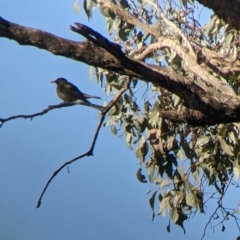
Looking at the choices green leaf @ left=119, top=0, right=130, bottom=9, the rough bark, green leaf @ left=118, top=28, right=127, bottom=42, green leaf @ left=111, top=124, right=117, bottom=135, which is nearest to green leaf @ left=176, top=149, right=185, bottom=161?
green leaf @ left=111, top=124, right=117, bottom=135

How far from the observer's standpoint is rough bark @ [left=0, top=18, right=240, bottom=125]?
235cm

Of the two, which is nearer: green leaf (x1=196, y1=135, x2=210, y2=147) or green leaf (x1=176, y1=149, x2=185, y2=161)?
green leaf (x1=196, y1=135, x2=210, y2=147)

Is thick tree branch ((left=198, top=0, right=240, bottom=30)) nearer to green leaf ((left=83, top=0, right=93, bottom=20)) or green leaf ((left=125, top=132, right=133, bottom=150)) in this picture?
green leaf ((left=83, top=0, right=93, bottom=20))

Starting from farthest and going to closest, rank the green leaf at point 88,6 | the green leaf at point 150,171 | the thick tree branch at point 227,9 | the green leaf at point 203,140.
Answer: the green leaf at point 150,171
the green leaf at point 88,6
the green leaf at point 203,140
the thick tree branch at point 227,9

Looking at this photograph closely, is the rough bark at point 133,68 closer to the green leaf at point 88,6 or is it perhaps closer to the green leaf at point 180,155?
the green leaf at point 88,6

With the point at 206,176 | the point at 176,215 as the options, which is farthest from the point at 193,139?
the point at 176,215

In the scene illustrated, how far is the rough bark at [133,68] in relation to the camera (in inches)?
92.4

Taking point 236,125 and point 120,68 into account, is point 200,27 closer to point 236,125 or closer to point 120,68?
point 236,125

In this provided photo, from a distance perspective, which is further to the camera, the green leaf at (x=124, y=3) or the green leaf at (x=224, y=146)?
the green leaf at (x=124, y=3)

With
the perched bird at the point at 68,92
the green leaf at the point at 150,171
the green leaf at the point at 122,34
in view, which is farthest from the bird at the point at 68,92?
the green leaf at the point at 150,171

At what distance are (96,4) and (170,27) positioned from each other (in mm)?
470

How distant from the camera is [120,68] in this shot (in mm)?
2453

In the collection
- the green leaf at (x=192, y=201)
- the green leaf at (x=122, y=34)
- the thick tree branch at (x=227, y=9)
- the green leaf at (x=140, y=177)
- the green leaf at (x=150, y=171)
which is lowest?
the green leaf at (x=192, y=201)

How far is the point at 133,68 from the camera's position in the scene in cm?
243
